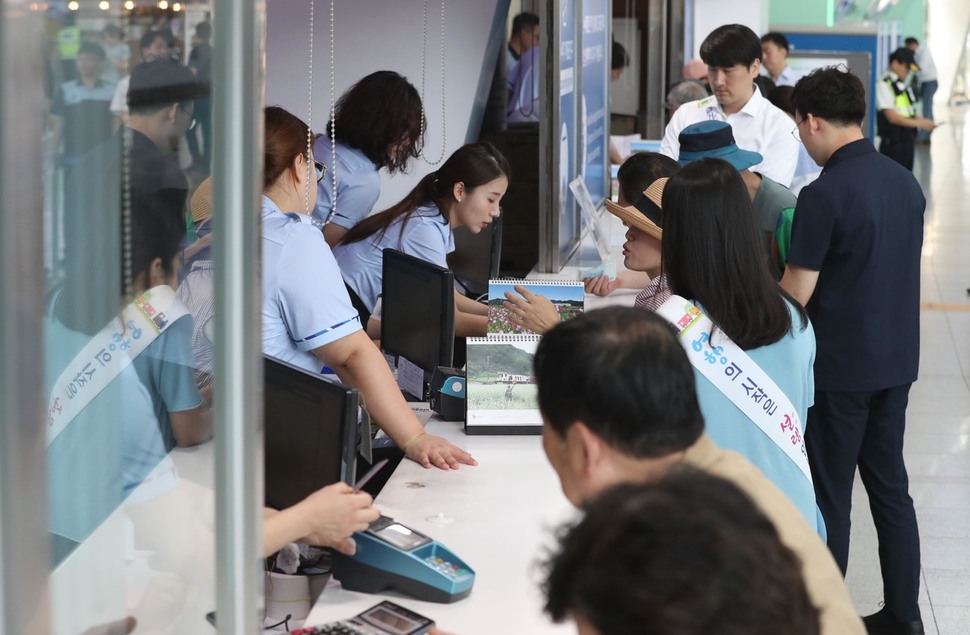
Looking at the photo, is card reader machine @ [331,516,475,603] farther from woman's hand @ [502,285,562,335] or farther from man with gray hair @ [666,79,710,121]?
man with gray hair @ [666,79,710,121]

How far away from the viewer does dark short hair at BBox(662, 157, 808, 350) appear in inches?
92.4

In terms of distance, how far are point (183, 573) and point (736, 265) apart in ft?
4.40

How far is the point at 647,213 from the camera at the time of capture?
3.13 meters

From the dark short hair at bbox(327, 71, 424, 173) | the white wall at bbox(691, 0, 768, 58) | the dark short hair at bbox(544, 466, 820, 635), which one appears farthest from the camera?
the white wall at bbox(691, 0, 768, 58)

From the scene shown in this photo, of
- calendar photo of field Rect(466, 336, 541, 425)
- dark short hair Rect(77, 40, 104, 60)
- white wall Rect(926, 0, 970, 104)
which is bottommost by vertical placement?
calendar photo of field Rect(466, 336, 541, 425)

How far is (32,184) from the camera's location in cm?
102

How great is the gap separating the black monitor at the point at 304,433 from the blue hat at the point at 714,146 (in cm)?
194

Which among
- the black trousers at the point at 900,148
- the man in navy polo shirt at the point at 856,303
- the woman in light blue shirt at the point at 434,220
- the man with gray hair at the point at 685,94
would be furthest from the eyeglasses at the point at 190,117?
the black trousers at the point at 900,148

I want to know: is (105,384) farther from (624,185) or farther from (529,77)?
(529,77)

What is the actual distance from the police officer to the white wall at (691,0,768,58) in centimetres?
275

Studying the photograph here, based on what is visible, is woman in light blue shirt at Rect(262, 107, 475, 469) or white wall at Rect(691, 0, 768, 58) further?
white wall at Rect(691, 0, 768, 58)

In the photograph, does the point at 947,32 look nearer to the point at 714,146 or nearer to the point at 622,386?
the point at 714,146

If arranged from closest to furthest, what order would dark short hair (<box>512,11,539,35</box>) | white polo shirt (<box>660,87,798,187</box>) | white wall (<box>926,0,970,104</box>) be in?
white polo shirt (<box>660,87,798,187</box>) < dark short hair (<box>512,11,539,35</box>) < white wall (<box>926,0,970,104</box>)

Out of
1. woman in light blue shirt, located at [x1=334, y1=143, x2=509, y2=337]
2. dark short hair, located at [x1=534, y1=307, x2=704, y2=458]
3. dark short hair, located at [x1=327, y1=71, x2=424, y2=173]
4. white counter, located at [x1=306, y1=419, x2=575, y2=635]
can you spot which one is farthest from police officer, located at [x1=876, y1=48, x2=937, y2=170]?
dark short hair, located at [x1=534, y1=307, x2=704, y2=458]
